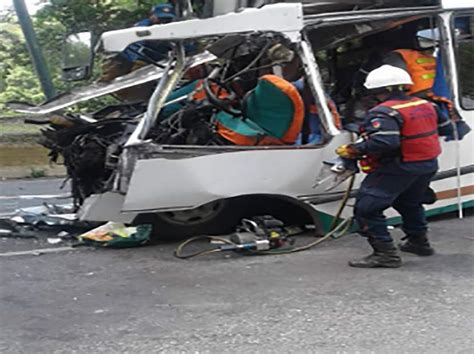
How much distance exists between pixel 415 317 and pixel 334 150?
1.95 metres

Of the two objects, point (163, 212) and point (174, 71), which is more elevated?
point (174, 71)

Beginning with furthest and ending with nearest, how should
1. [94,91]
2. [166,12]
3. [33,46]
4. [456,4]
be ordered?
[33,46]
[166,12]
[94,91]
[456,4]

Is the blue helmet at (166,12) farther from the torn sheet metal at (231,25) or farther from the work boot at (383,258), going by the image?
the work boot at (383,258)

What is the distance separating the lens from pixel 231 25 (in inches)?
220

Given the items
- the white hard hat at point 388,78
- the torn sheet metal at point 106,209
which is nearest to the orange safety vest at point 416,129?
the white hard hat at point 388,78

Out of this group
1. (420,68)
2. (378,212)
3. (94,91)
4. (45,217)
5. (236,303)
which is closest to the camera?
(236,303)

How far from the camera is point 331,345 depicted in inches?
150

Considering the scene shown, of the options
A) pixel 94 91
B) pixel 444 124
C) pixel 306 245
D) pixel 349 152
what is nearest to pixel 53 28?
pixel 94 91

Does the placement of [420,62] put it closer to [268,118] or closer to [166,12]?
[268,118]

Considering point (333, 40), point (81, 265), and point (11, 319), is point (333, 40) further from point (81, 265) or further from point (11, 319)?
point (11, 319)

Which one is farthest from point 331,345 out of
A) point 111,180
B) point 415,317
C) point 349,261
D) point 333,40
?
point 333,40

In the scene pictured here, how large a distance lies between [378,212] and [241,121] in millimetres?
1526

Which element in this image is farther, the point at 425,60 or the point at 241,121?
the point at 425,60

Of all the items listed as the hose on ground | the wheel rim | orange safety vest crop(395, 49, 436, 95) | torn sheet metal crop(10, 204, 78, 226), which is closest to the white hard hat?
the hose on ground
